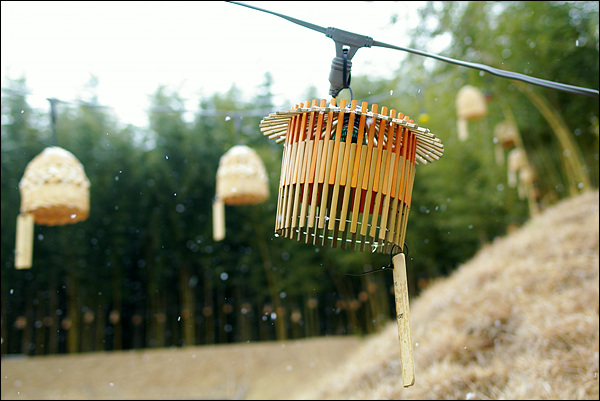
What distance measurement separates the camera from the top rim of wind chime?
1.39 meters

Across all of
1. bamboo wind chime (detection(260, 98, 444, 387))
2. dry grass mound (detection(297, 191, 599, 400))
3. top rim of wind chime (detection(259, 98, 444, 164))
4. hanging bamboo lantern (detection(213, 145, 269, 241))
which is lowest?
dry grass mound (detection(297, 191, 599, 400))

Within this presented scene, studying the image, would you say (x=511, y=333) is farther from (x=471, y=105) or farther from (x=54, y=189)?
(x=54, y=189)

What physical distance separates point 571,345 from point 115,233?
20.0 feet

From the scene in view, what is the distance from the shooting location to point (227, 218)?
8.23 m

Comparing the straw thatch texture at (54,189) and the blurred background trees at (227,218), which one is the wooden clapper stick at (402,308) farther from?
the blurred background trees at (227,218)

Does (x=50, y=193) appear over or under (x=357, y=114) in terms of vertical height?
over

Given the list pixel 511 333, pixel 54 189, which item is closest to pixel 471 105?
pixel 511 333

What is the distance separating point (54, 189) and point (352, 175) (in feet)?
7.61

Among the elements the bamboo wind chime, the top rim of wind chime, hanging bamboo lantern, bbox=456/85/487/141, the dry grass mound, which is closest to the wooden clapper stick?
the bamboo wind chime

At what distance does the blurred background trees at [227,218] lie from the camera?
21.8 ft

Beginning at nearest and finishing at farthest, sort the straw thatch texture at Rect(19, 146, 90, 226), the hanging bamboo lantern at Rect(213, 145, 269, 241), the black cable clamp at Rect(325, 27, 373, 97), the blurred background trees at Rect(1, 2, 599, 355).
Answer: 1. the black cable clamp at Rect(325, 27, 373, 97)
2. the straw thatch texture at Rect(19, 146, 90, 226)
3. the hanging bamboo lantern at Rect(213, 145, 269, 241)
4. the blurred background trees at Rect(1, 2, 599, 355)

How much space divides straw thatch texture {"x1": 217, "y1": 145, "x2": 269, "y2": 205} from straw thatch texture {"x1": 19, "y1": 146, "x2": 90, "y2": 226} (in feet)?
3.32

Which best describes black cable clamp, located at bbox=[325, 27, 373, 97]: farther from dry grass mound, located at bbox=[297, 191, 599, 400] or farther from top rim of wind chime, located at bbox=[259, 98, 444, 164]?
dry grass mound, located at bbox=[297, 191, 599, 400]

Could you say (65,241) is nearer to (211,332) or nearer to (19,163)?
(19,163)
